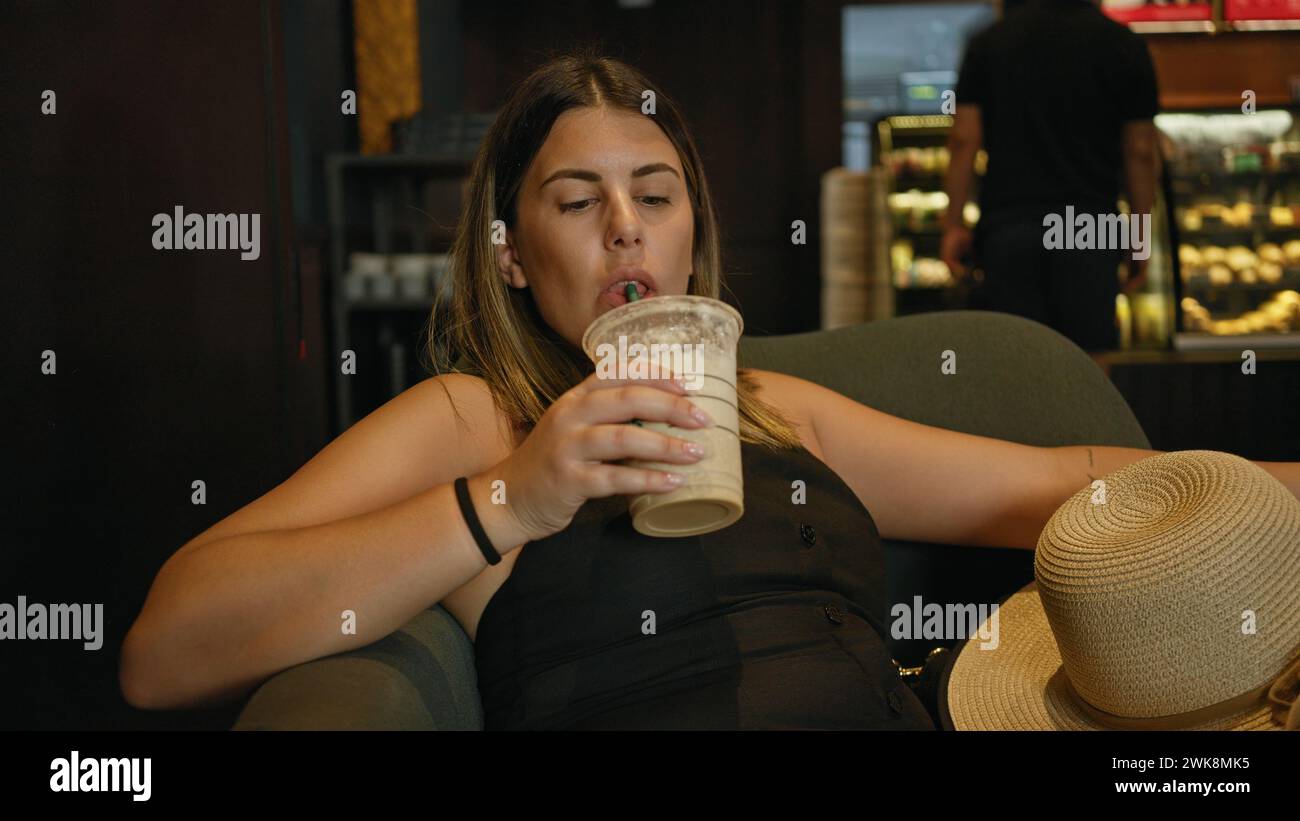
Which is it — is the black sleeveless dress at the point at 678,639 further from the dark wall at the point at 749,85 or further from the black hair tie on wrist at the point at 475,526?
the dark wall at the point at 749,85

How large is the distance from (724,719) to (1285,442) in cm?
337

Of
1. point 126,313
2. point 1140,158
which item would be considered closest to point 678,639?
point 126,313

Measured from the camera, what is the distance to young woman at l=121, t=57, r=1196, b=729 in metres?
1.04

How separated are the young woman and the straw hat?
0.72ft

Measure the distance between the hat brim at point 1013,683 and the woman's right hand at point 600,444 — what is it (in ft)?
1.89

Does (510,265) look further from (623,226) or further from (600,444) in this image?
(600,444)

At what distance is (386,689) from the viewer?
106 cm

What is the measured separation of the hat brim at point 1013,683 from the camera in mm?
1294

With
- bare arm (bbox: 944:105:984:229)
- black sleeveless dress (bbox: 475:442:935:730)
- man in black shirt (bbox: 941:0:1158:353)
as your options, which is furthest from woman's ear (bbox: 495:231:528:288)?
bare arm (bbox: 944:105:984:229)

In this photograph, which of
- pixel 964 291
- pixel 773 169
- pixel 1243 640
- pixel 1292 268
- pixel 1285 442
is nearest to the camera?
pixel 1243 640

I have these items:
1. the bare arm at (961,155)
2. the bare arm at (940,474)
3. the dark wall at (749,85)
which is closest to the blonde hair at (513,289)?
the bare arm at (940,474)

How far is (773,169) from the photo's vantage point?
614cm
